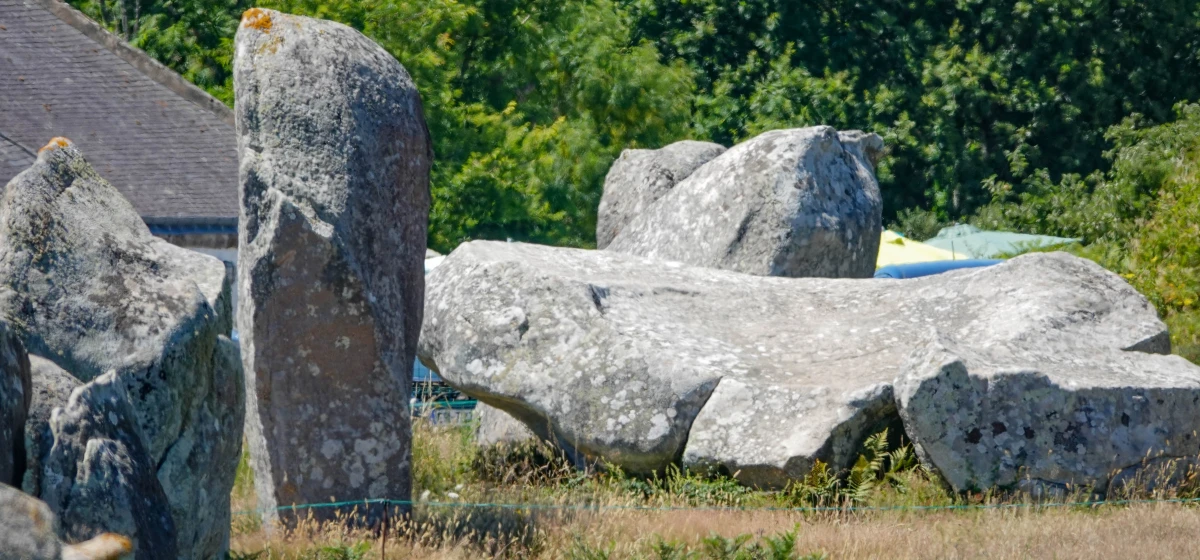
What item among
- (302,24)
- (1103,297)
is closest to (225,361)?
(302,24)

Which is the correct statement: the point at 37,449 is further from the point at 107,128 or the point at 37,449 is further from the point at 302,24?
the point at 107,128

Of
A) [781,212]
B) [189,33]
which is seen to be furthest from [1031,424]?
[189,33]

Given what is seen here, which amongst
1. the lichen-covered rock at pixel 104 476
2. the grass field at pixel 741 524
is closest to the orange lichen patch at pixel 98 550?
the lichen-covered rock at pixel 104 476

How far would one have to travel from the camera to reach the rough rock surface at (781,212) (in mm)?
11820

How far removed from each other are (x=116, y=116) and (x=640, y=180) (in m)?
10.3

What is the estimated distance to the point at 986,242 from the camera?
80.3ft

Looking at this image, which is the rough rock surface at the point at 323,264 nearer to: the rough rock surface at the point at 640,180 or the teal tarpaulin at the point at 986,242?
the rough rock surface at the point at 640,180

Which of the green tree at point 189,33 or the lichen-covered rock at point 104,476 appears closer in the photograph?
the lichen-covered rock at point 104,476

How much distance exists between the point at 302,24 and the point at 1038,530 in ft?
15.7

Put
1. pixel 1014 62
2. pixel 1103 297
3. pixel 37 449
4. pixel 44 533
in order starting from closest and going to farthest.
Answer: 1. pixel 44 533
2. pixel 37 449
3. pixel 1103 297
4. pixel 1014 62

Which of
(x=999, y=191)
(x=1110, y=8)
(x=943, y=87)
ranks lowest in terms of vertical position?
(x=999, y=191)

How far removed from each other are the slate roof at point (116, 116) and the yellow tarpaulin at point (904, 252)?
31.2 feet

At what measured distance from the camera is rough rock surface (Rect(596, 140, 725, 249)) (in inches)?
568

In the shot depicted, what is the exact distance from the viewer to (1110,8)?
104 ft
